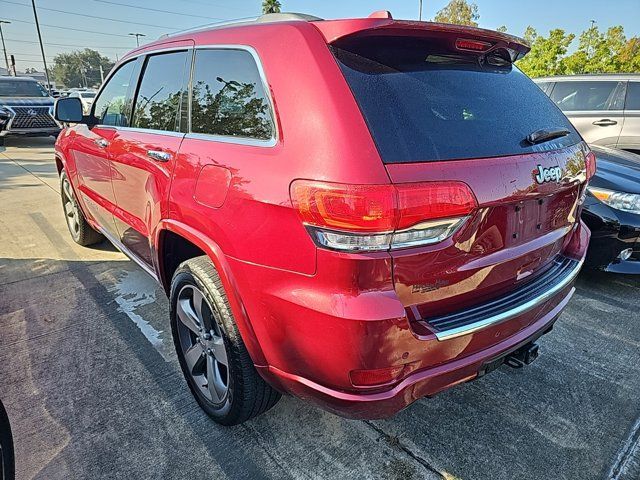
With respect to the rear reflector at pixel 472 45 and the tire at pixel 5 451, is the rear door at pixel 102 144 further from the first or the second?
the rear reflector at pixel 472 45

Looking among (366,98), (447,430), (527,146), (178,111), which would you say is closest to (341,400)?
(447,430)

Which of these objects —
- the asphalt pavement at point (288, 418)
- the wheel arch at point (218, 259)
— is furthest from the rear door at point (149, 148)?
the asphalt pavement at point (288, 418)

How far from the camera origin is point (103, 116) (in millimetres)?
3363

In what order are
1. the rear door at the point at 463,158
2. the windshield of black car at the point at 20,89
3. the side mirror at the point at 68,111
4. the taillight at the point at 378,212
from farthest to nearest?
the windshield of black car at the point at 20,89 < the side mirror at the point at 68,111 < the rear door at the point at 463,158 < the taillight at the point at 378,212

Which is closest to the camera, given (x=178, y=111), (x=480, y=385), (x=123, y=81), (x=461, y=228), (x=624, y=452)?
(x=461, y=228)

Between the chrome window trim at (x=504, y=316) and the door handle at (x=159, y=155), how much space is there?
153cm

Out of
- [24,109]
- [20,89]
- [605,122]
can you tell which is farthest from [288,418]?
[20,89]

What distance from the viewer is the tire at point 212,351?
1884 millimetres

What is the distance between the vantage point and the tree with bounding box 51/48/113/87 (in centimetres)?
9488

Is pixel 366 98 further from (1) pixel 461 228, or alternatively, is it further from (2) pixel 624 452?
(2) pixel 624 452

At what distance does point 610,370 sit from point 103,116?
3.87m

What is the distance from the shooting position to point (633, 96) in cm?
654

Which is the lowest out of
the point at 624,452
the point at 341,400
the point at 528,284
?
the point at 624,452

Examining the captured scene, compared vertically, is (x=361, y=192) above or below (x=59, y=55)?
below
